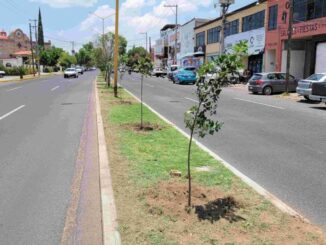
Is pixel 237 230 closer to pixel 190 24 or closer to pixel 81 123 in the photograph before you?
pixel 81 123

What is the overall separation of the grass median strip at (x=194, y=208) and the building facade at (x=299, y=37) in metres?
28.4

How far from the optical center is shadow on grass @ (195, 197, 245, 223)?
501 cm

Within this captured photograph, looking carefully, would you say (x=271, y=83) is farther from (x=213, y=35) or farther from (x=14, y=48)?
(x=14, y=48)

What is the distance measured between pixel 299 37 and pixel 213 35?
89.2 feet

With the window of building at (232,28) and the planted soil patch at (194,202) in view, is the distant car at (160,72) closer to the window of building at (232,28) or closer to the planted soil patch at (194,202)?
the window of building at (232,28)

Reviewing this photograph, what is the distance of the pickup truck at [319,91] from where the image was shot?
1990 centimetres

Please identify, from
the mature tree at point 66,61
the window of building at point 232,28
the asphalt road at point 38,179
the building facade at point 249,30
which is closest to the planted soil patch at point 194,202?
the asphalt road at point 38,179

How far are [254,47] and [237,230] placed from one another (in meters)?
43.2

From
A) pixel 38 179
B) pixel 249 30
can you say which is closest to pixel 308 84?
pixel 38 179

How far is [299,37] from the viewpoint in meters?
36.5

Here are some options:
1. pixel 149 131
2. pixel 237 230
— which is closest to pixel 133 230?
pixel 237 230

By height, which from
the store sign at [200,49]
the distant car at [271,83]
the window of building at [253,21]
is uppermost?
the window of building at [253,21]

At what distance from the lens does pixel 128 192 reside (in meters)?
5.99

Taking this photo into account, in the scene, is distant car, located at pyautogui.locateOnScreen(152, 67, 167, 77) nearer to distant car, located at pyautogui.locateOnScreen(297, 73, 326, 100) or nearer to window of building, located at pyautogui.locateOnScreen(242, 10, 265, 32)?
window of building, located at pyautogui.locateOnScreen(242, 10, 265, 32)
